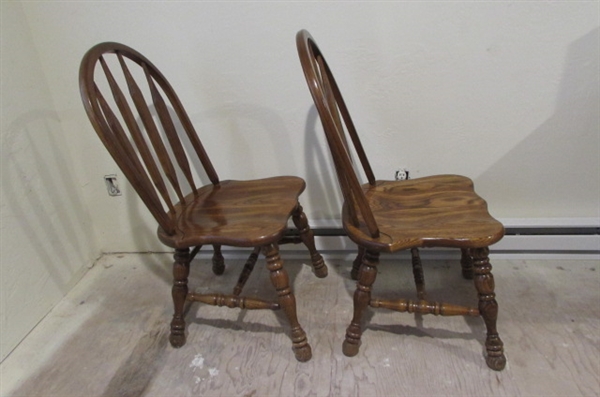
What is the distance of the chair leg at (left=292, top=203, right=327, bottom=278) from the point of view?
1259 mm

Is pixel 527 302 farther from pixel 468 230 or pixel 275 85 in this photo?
pixel 275 85

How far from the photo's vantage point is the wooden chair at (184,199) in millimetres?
904

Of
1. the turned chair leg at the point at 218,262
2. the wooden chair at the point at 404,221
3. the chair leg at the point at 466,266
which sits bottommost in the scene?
the chair leg at the point at 466,266

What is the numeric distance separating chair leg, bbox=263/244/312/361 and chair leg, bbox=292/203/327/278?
25 centimetres

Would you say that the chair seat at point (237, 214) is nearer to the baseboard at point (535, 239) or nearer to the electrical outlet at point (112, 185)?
the baseboard at point (535, 239)

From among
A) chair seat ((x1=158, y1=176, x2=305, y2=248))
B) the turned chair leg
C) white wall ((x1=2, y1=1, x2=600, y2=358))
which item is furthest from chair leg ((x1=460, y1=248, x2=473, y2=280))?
the turned chair leg

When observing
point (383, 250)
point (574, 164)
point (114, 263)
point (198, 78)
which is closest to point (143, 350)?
point (114, 263)

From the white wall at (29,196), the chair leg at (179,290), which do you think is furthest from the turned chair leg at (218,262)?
the white wall at (29,196)

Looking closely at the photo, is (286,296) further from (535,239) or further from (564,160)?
(564,160)

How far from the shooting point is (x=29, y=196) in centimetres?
129

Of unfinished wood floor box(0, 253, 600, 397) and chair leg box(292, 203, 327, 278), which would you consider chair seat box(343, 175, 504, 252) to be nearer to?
chair leg box(292, 203, 327, 278)

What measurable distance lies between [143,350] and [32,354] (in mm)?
376

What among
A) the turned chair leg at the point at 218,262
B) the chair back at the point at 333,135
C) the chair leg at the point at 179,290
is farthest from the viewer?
the turned chair leg at the point at 218,262

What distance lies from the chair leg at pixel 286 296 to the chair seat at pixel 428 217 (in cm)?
22
